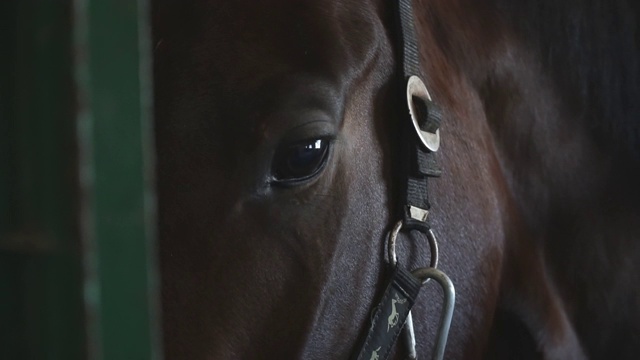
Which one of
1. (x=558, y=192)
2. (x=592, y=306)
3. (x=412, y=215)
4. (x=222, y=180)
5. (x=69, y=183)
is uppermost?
(x=69, y=183)

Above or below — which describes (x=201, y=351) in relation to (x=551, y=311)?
above

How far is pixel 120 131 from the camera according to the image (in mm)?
431

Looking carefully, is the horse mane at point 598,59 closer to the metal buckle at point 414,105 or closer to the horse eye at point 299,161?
the metal buckle at point 414,105

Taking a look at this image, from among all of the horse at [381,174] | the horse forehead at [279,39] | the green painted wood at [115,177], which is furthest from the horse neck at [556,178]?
the green painted wood at [115,177]

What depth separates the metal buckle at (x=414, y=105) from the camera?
1104mm

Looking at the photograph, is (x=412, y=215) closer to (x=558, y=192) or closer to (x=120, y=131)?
(x=558, y=192)

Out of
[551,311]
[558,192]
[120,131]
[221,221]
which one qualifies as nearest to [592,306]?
[551,311]

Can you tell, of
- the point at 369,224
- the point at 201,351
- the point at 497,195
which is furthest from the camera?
the point at 497,195

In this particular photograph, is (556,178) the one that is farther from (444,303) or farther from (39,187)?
(39,187)

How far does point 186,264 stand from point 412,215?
0.33 metres

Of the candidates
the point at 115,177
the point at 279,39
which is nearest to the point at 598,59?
the point at 279,39

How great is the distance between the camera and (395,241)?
1.07m

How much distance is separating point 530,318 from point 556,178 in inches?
8.8

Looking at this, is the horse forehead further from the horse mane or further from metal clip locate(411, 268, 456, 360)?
the horse mane
